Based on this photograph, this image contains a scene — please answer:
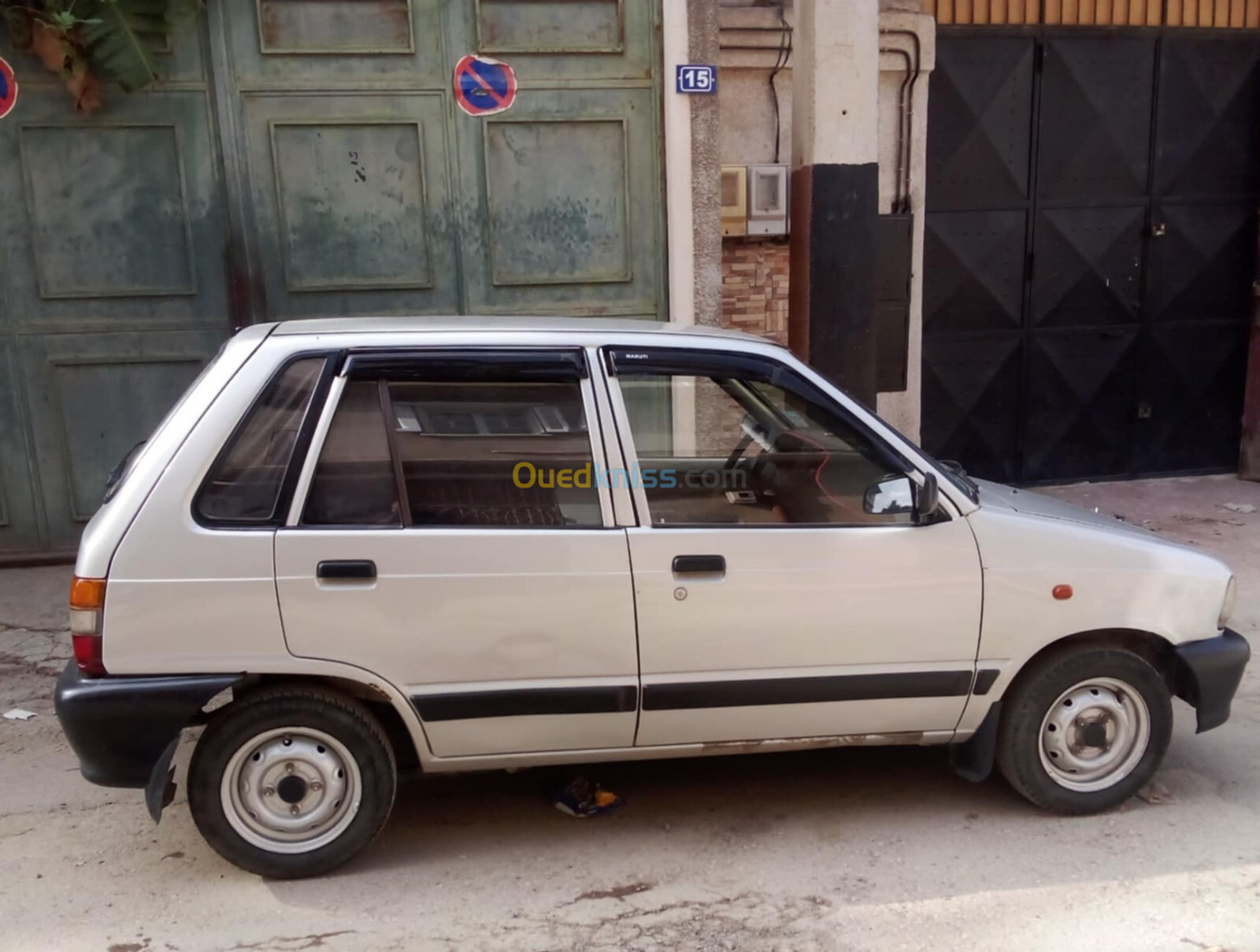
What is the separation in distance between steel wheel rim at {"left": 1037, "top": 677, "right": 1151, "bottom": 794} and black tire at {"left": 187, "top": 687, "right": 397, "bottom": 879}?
231 cm

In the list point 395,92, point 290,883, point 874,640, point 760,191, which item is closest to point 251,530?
point 290,883

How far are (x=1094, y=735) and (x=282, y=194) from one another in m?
5.80

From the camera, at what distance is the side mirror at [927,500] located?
3430 millimetres

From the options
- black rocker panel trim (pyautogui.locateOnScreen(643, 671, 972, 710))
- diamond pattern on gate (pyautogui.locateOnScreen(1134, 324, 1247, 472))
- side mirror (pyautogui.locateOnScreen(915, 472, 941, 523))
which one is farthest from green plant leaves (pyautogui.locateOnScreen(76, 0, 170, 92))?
diamond pattern on gate (pyautogui.locateOnScreen(1134, 324, 1247, 472))

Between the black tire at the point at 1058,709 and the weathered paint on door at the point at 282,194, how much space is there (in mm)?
4585

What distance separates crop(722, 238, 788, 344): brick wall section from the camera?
7.75 meters

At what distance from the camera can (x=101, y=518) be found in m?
3.21

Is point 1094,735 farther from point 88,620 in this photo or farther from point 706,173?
point 706,173

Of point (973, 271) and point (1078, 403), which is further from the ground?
point (973, 271)

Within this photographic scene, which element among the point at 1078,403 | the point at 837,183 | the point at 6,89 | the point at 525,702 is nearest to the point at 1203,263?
the point at 1078,403

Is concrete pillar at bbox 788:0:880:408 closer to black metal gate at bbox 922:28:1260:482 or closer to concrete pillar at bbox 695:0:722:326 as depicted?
concrete pillar at bbox 695:0:722:326

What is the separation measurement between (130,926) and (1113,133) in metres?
8.83

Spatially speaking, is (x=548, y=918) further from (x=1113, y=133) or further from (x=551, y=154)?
(x=1113, y=133)

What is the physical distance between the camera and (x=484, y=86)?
695 centimetres
